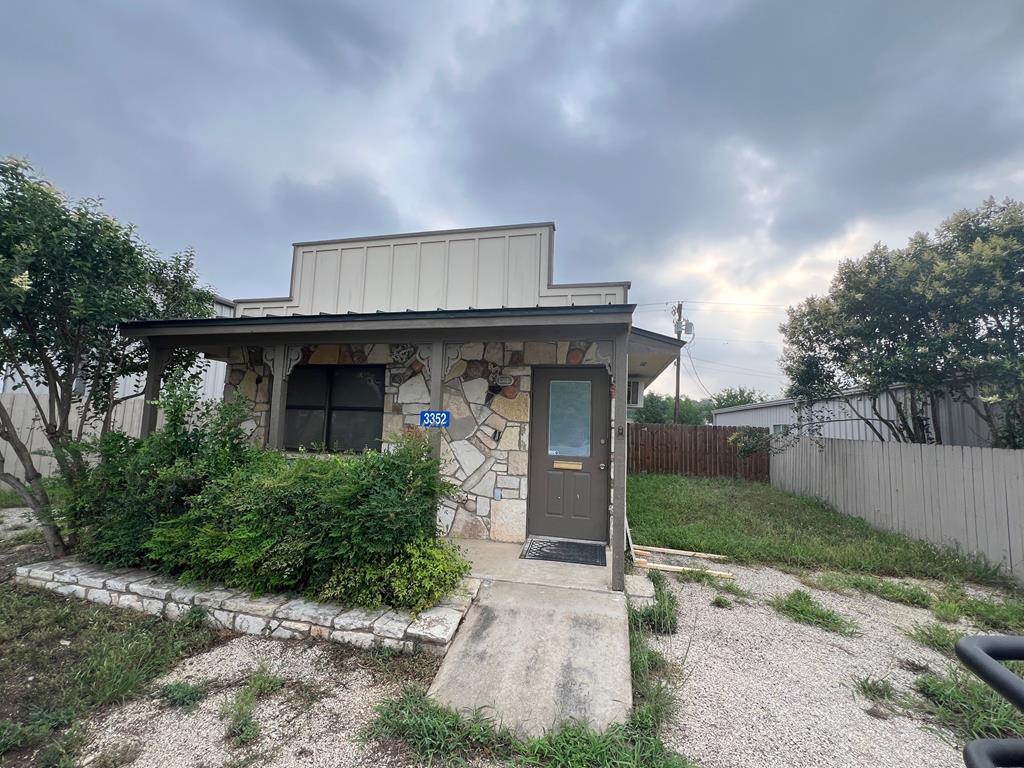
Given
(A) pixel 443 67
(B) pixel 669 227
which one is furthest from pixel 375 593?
(B) pixel 669 227

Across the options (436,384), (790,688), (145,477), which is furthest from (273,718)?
(790,688)

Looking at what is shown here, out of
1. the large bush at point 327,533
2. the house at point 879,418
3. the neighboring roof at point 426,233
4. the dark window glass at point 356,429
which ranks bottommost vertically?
the large bush at point 327,533

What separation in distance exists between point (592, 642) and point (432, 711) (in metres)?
1.19

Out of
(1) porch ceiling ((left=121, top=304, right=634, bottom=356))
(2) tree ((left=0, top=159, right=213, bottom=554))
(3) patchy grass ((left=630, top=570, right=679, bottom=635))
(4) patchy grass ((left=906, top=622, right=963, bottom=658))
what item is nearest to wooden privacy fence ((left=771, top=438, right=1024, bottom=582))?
(4) patchy grass ((left=906, top=622, right=963, bottom=658))

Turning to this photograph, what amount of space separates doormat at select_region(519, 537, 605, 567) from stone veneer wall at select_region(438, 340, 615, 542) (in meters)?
0.25

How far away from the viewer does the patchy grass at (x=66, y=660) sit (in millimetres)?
2238

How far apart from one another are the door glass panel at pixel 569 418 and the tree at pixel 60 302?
15.8 feet

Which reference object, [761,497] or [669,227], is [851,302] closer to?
[669,227]

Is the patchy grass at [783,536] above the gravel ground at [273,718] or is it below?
above

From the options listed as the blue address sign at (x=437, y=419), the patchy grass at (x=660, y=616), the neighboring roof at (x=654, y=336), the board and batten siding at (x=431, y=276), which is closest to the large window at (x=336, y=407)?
the board and batten siding at (x=431, y=276)

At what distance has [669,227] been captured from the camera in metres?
8.52

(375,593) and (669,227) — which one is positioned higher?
(669,227)

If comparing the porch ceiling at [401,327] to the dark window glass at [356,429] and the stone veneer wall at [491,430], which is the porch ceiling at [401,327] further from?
the dark window glass at [356,429]

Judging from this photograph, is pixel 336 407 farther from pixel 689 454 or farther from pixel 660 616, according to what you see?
pixel 689 454
